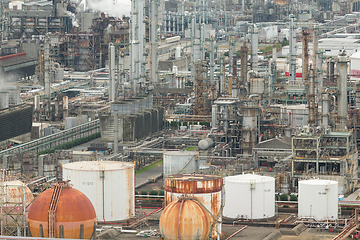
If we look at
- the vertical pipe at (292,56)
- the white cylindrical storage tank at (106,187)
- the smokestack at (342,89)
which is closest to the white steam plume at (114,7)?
the vertical pipe at (292,56)

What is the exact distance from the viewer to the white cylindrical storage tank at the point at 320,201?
56.8 meters

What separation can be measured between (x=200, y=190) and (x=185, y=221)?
17.2 ft

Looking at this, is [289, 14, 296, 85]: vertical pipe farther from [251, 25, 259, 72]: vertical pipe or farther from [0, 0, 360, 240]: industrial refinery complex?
[251, 25, 259, 72]: vertical pipe

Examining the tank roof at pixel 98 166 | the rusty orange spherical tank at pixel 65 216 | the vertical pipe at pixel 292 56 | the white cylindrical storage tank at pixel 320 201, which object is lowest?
the white cylindrical storage tank at pixel 320 201

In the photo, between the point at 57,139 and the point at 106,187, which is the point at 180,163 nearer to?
the point at 106,187

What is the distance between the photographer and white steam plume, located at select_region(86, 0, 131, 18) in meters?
164

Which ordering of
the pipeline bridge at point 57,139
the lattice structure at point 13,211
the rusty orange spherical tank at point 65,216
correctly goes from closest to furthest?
the rusty orange spherical tank at point 65,216, the lattice structure at point 13,211, the pipeline bridge at point 57,139

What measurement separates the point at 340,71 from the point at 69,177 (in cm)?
2709

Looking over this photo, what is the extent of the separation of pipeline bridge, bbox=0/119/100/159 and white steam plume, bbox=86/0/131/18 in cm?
7310

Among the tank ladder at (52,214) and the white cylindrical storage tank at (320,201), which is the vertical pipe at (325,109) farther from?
the tank ladder at (52,214)

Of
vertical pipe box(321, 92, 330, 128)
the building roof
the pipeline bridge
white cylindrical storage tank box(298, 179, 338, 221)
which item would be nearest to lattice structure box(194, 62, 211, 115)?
the pipeline bridge

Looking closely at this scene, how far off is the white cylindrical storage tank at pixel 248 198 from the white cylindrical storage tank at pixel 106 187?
6.78 m

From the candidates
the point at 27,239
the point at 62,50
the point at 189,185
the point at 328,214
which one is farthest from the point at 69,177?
the point at 62,50

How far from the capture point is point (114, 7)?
165m
